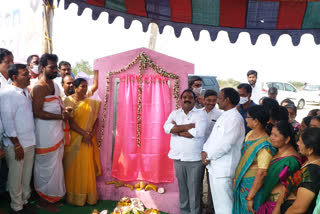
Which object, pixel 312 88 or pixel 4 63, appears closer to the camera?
pixel 4 63

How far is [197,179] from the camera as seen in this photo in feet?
11.1

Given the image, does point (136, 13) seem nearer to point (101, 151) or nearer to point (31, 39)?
point (101, 151)

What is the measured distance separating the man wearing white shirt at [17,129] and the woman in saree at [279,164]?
8.81 ft

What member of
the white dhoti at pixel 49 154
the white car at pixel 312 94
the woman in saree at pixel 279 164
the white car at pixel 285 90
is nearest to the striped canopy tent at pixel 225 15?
the white dhoti at pixel 49 154

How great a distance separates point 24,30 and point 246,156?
515 cm

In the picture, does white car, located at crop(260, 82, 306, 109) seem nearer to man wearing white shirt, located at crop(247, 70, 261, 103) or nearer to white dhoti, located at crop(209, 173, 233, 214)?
man wearing white shirt, located at crop(247, 70, 261, 103)

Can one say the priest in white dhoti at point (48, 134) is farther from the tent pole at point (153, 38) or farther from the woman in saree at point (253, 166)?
the tent pole at point (153, 38)

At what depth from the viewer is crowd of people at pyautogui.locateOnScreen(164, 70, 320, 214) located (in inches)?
80.8

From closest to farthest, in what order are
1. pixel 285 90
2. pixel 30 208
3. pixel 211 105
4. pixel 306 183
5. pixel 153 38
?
pixel 306 183 → pixel 30 208 → pixel 211 105 → pixel 153 38 → pixel 285 90

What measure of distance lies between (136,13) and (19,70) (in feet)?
5.50

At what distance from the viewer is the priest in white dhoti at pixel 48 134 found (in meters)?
3.52

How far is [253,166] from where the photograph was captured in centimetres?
268

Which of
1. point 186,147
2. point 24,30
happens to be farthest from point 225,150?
point 24,30

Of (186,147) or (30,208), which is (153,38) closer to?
(186,147)
